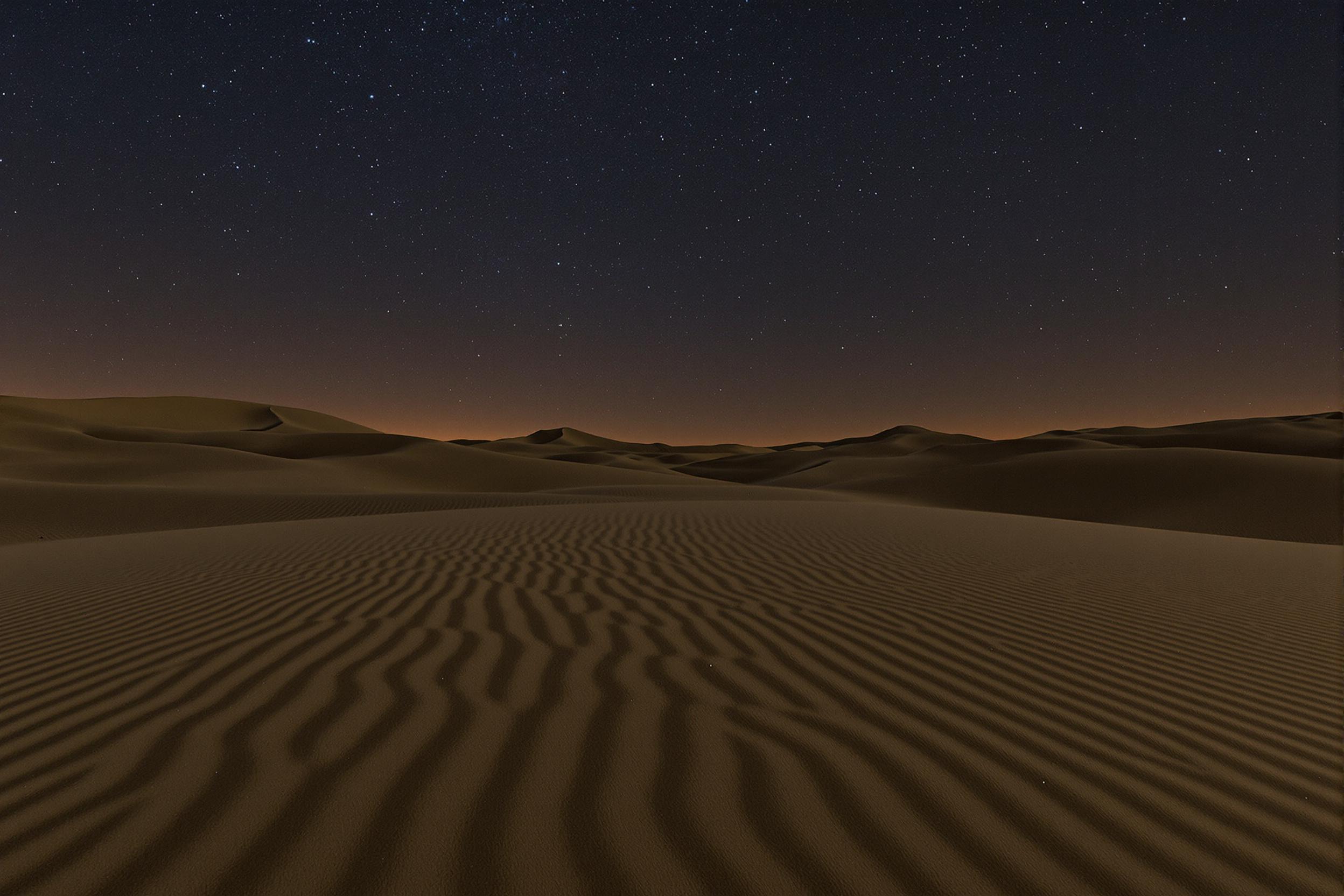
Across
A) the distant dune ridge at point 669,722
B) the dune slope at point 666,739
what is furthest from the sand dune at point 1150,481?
the dune slope at point 666,739

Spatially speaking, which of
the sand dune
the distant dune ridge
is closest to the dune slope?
the distant dune ridge

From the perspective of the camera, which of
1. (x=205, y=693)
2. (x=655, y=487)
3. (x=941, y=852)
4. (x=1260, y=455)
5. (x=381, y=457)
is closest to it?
(x=941, y=852)

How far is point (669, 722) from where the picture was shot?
2.93m

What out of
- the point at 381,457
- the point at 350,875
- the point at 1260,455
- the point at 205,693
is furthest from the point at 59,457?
the point at 1260,455

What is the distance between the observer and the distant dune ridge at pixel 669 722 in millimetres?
1929

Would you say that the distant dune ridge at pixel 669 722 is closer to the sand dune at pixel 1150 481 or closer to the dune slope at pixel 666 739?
the dune slope at pixel 666 739

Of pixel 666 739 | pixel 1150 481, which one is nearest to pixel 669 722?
pixel 666 739

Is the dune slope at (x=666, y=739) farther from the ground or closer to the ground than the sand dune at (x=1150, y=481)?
closer to the ground

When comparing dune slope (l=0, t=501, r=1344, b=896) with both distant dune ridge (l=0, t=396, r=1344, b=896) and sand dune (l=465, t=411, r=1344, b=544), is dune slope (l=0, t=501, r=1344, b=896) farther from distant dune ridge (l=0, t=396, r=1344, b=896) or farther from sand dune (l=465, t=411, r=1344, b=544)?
sand dune (l=465, t=411, r=1344, b=544)

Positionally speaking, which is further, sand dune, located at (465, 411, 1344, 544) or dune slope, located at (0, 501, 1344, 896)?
sand dune, located at (465, 411, 1344, 544)

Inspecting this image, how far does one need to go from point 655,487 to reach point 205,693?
72.0 ft

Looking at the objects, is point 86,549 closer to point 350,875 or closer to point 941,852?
point 350,875

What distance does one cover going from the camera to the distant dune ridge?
1929 mm

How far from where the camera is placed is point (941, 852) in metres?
1.96
